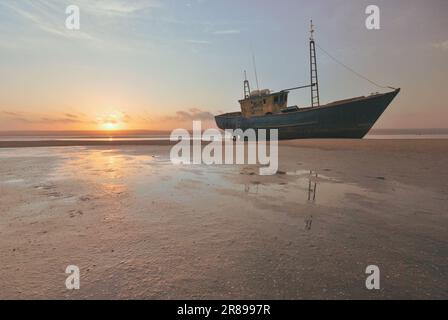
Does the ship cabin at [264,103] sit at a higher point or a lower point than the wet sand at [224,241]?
higher

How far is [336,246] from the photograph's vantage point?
3.49m

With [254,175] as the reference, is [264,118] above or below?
above

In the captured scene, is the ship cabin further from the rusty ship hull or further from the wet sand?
the wet sand

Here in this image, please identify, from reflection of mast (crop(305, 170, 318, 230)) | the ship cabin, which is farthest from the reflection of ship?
reflection of mast (crop(305, 170, 318, 230))

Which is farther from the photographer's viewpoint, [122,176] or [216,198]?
[122,176]

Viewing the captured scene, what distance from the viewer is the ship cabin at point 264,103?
35.7m

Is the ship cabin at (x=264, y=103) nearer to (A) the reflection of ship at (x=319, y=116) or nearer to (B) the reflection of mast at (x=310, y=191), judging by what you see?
(A) the reflection of ship at (x=319, y=116)

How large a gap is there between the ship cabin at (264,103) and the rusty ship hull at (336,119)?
3.31 metres

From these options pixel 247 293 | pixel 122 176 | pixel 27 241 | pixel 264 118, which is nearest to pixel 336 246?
pixel 247 293

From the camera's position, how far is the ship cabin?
35719mm

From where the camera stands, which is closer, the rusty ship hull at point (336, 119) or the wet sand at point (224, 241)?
the wet sand at point (224, 241)

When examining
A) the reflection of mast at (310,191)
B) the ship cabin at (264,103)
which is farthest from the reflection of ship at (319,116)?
the reflection of mast at (310,191)

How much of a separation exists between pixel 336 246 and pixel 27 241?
14.7 ft
